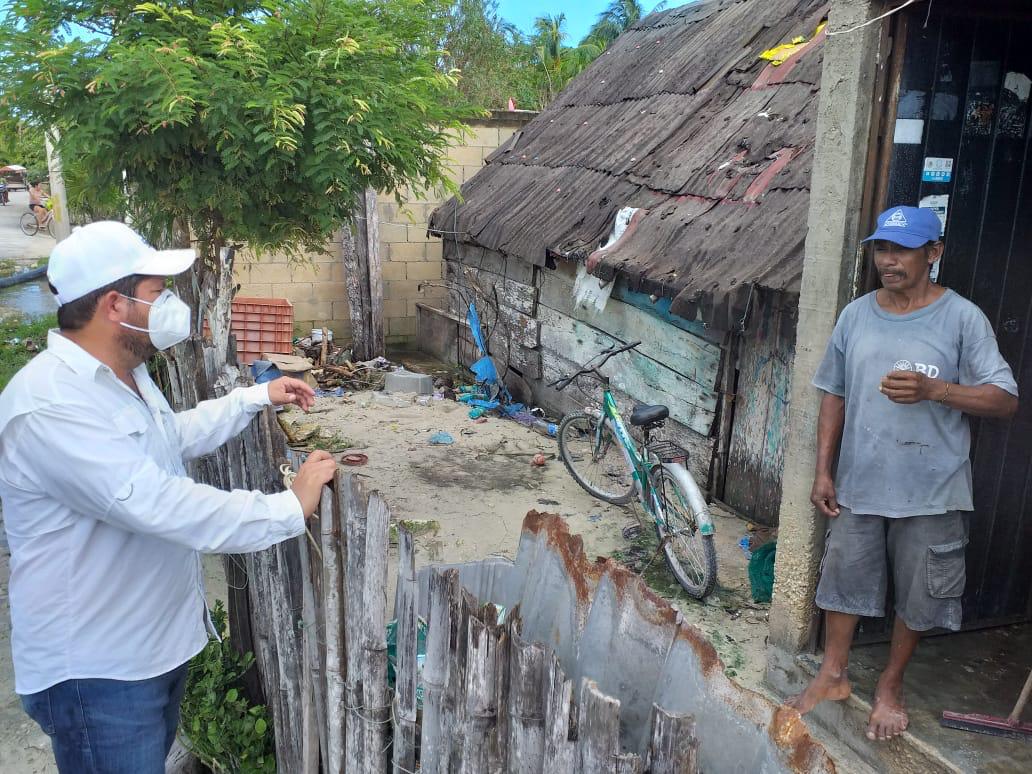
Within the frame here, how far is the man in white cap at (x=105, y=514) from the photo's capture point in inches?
78.5

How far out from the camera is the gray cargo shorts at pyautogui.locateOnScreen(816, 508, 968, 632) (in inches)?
125

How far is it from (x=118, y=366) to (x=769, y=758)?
5.96 ft

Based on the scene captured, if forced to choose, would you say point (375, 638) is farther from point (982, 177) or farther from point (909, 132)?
point (982, 177)

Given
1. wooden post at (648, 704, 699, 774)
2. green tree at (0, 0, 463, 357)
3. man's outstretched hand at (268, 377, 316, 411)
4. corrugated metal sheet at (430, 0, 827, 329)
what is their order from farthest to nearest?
1. corrugated metal sheet at (430, 0, 827, 329)
2. green tree at (0, 0, 463, 357)
3. man's outstretched hand at (268, 377, 316, 411)
4. wooden post at (648, 704, 699, 774)

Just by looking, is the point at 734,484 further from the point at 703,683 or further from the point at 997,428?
the point at 703,683

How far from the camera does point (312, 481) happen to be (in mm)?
2344

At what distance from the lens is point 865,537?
3.37m

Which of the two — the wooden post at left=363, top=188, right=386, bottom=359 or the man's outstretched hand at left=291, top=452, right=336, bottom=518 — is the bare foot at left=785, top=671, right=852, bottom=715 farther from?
the wooden post at left=363, top=188, right=386, bottom=359

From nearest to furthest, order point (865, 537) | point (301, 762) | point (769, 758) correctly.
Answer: point (769, 758), point (301, 762), point (865, 537)

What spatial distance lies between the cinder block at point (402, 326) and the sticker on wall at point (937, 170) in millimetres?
10282

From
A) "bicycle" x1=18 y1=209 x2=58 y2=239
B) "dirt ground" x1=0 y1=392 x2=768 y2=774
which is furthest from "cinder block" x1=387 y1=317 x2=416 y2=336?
"bicycle" x1=18 y1=209 x2=58 y2=239

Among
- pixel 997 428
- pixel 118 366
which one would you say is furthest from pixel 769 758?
pixel 997 428

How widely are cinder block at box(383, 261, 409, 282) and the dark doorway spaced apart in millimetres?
10079

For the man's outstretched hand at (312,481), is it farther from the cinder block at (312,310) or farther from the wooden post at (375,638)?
the cinder block at (312,310)
